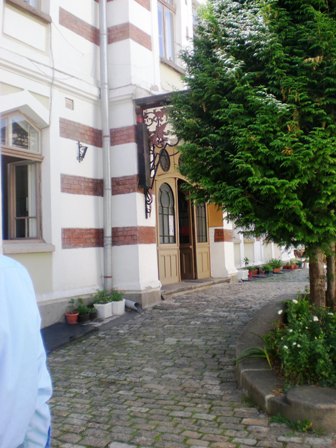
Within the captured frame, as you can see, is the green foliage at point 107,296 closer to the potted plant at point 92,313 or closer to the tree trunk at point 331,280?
the potted plant at point 92,313

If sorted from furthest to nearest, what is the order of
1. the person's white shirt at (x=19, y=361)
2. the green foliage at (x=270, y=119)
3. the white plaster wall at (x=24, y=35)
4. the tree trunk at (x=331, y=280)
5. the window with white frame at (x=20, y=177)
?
the window with white frame at (x=20, y=177), the white plaster wall at (x=24, y=35), the tree trunk at (x=331, y=280), the green foliage at (x=270, y=119), the person's white shirt at (x=19, y=361)

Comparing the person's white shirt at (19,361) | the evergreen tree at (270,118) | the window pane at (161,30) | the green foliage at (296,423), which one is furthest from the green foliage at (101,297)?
the person's white shirt at (19,361)

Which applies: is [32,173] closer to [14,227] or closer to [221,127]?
[14,227]

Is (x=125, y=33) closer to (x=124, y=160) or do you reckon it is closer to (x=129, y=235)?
(x=124, y=160)

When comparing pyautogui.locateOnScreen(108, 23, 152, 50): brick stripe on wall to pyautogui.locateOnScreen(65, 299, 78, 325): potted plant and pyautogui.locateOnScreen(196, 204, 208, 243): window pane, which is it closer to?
pyautogui.locateOnScreen(196, 204, 208, 243): window pane

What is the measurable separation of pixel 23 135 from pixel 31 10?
2004 millimetres

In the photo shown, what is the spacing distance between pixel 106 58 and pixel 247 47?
14.5 ft

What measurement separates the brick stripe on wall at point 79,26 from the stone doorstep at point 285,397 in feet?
21.4

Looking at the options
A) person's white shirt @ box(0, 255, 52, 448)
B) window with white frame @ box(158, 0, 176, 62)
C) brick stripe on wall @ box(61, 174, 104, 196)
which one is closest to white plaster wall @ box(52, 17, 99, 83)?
brick stripe on wall @ box(61, 174, 104, 196)

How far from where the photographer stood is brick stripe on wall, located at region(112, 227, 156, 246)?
8.57 metres

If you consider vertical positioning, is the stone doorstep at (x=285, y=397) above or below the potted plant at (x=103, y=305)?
below

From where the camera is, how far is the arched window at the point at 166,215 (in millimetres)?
10930

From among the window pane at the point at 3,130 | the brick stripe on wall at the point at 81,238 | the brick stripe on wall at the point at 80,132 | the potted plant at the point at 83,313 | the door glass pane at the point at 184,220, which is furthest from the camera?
the door glass pane at the point at 184,220

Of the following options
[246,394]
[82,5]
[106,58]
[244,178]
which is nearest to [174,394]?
[246,394]
